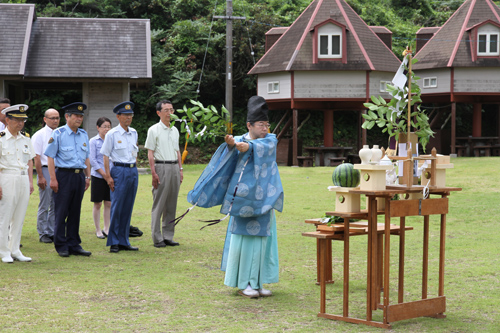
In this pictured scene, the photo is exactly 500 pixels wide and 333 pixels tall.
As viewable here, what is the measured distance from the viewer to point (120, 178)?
8.88 meters

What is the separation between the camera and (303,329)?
5.19 m

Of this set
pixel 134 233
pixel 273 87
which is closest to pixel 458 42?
pixel 273 87

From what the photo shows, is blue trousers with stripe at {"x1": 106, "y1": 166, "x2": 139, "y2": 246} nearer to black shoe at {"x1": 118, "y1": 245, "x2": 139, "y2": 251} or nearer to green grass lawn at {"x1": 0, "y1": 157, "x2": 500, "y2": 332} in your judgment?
black shoe at {"x1": 118, "y1": 245, "x2": 139, "y2": 251}

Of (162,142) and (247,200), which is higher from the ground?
(162,142)

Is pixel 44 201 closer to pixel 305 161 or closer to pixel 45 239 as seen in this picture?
pixel 45 239

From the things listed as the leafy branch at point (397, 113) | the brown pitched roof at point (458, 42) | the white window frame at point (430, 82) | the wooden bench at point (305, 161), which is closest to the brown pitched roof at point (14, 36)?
the wooden bench at point (305, 161)

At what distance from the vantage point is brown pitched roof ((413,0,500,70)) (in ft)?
88.7

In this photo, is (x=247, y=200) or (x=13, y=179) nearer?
(x=247, y=200)

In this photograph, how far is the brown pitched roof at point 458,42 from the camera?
88.7ft

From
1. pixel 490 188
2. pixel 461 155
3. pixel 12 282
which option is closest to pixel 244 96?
pixel 461 155

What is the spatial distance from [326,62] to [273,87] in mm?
2623

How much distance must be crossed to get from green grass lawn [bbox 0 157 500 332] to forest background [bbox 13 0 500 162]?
784 inches

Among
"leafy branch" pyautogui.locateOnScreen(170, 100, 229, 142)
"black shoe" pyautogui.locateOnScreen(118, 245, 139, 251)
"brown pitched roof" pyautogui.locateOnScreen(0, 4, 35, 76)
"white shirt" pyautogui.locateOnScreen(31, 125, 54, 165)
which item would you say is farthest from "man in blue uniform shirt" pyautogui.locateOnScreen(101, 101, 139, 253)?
"brown pitched roof" pyautogui.locateOnScreen(0, 4, 35, 76)

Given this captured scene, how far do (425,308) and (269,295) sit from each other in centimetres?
163
